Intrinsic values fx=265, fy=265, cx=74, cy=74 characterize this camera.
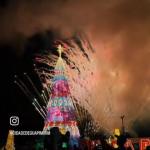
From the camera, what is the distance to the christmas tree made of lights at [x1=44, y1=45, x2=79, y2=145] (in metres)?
29.7

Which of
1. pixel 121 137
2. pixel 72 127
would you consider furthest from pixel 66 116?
pixel 121 137

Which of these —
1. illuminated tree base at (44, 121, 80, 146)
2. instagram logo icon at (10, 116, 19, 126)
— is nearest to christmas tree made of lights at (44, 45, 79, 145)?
illuminated tree base at (44, 121, 80, 146)

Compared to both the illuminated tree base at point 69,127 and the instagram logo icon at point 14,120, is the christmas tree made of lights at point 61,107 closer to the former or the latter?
the illuminated tree base at point 69,127

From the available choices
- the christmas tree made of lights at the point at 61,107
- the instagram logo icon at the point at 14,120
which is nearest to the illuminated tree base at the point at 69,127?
the christmas tree made of lights at the point at 61,107

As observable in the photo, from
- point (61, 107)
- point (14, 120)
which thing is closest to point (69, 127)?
point (61, 107)

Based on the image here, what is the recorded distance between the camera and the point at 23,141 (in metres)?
46.6

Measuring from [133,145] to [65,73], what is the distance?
12.5 metres

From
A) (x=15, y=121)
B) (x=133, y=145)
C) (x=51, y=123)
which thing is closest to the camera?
(x=133, y=145)

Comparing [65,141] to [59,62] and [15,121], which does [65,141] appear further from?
[15,121]

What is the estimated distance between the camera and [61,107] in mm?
29984

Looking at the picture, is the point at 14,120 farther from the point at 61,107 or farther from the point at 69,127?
the point at 69,127

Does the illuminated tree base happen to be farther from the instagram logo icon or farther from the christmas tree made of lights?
the instagram logo icon

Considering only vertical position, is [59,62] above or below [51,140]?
above

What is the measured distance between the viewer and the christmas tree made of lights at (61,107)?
2966 centimetres
